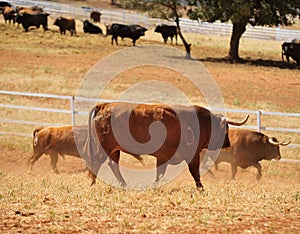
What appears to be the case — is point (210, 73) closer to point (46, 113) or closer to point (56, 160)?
point (46, 113)

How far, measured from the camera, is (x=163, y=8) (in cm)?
3738

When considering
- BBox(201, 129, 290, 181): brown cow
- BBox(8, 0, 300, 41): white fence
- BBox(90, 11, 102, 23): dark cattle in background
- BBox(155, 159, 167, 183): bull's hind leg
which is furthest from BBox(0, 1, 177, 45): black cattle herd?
BBox(155, 159, 167, 183): bull's hind leg

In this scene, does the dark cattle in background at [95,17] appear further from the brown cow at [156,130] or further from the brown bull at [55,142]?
the brown cow at [156,130]

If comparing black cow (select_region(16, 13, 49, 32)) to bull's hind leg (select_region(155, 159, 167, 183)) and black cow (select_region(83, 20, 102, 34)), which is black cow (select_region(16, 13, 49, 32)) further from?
bull's hind leg (select_region(155, 159, 167, 183))

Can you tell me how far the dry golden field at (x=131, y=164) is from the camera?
7.57m

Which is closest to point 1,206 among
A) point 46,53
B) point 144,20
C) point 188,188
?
point 188,188

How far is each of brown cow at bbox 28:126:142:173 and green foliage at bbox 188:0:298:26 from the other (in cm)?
1977

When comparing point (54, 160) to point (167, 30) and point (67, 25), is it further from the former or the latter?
point (167, 30)

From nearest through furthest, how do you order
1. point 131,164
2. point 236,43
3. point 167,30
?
point 131,164
point 236,43
point 167,30

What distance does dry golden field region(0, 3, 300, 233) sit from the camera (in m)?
7.57

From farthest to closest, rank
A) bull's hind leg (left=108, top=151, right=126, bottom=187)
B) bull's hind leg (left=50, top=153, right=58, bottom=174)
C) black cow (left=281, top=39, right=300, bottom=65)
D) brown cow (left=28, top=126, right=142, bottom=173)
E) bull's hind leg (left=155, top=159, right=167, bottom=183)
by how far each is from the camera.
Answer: black cow (left=281, top=39, right=300, bottom=65), bull's hind leg (left=50, top=153, right=58, bottom=174), brown cow (left=28, top=126, right=142, bottom=173), bull's hind leg (left=155, top=159, right=167, bottom=183), bull's hind leg (left=108, top=151, right=126, bottom=187)

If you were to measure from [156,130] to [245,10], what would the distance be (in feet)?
76.1

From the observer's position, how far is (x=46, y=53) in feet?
112

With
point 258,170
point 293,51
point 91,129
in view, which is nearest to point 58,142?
point 91,129
